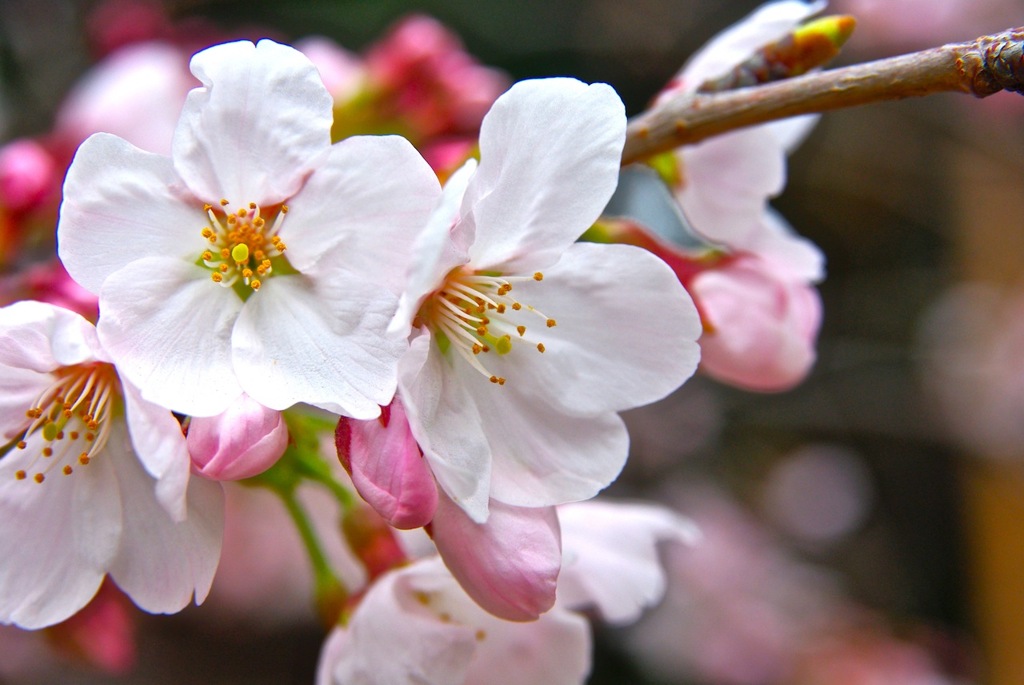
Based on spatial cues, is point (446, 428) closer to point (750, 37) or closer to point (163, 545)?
point (163, 545)

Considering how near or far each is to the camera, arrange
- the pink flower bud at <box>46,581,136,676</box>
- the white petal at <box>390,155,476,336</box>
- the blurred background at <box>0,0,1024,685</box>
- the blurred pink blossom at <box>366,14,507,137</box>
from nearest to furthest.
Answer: the white petal at <box>390,155,476,336</box> < the pink flower bud at <box>46,581,136,676</box> < the blurred pink blossom at <box>366,14,507,137</box> < the blurred background at <box>0,0,1024,685</box>

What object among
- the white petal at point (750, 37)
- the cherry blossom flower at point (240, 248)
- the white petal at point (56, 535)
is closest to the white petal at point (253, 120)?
the cherry blossom flower at point (240, 248)

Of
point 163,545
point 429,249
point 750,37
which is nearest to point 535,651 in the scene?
point 163,545

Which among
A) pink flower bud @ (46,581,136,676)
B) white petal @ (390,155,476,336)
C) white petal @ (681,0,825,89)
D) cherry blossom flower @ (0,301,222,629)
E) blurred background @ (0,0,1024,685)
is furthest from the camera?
blurred background @ (0,0,1024,685)

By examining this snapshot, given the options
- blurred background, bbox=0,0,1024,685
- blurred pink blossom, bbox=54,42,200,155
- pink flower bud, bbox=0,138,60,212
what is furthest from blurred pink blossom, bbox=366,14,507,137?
blurred background, bbox=0,0,1024,685

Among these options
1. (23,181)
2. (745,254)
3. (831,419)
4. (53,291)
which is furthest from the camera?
(831,419)

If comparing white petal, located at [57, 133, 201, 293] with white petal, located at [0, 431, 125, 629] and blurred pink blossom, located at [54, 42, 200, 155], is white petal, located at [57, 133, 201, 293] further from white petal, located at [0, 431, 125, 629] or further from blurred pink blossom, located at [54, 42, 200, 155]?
blurred pink blossom, located at [54, 42, 200, 155]

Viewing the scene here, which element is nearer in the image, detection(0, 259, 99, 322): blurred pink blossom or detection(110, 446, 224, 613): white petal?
detection(110, 446, 224, 613): white petal
